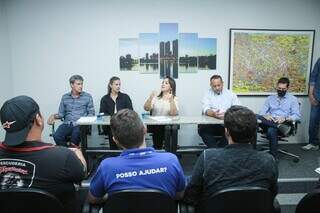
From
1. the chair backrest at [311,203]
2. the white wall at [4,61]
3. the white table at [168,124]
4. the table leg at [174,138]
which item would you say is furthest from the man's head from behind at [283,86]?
the white wall at [4,61]

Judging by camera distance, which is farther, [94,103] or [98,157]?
[94,103]

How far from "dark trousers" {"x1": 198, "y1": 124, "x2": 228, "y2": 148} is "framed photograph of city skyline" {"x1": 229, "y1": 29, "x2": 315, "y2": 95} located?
104 centimetres

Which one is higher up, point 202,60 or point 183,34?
point 183,34

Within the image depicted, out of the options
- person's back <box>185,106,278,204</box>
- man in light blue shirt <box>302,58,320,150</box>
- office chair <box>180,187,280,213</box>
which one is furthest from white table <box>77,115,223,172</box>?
office chair <box>180,187,280,213</box>

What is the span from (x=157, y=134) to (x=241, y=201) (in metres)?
2.80

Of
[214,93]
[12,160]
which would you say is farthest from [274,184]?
[214,93]

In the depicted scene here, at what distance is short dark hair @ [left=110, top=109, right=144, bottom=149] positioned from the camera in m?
1.63

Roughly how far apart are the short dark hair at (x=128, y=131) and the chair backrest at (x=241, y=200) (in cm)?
48

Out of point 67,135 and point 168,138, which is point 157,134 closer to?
point 168,138

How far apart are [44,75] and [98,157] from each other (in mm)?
1639

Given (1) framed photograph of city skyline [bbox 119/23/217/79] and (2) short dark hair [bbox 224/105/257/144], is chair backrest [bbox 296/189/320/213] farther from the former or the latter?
(1) framed photograph of city skyline [bbox 119/23/217/79]

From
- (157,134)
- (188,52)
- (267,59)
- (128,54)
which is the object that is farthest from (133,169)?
(267,59)

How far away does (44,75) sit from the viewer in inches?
187

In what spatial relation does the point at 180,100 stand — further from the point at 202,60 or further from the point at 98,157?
the point at 98,157
